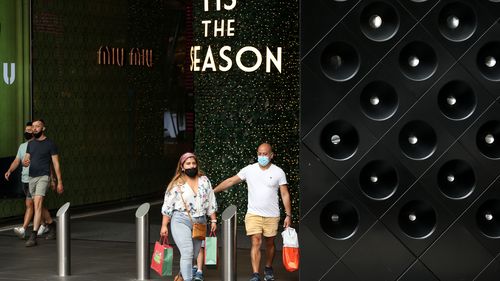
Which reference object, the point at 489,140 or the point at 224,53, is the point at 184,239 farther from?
the point at 224,53

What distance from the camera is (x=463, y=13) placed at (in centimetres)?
1109

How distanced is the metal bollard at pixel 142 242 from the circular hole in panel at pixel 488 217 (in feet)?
13.2

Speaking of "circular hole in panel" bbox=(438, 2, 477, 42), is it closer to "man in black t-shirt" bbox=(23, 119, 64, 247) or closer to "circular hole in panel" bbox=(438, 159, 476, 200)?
"circular hole in panel" bbox=(438, 159, 476, 200)

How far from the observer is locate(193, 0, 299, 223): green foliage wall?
18203mm

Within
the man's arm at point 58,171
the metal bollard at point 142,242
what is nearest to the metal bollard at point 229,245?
the metal bollard at point 142,242

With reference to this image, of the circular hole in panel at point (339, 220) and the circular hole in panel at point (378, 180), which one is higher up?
the circular hole in panel at point (378, 180)

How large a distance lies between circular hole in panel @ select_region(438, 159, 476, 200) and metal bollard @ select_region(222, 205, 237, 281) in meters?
2.72

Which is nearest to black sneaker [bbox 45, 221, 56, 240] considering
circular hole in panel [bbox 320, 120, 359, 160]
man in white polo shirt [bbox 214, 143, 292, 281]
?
man in white polo shirt [bbox 214, 143, 292, 281]

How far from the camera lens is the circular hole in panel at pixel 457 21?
36.2 ft

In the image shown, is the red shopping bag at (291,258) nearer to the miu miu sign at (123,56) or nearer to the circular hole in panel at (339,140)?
the circular hole in panel at (339,140)

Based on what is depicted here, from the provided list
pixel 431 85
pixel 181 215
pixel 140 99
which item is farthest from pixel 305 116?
pixel 140 99

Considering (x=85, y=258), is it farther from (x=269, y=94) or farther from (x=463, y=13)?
(x=463, y=13)

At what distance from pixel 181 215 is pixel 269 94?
223 inches

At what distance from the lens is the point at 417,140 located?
36.9ft
